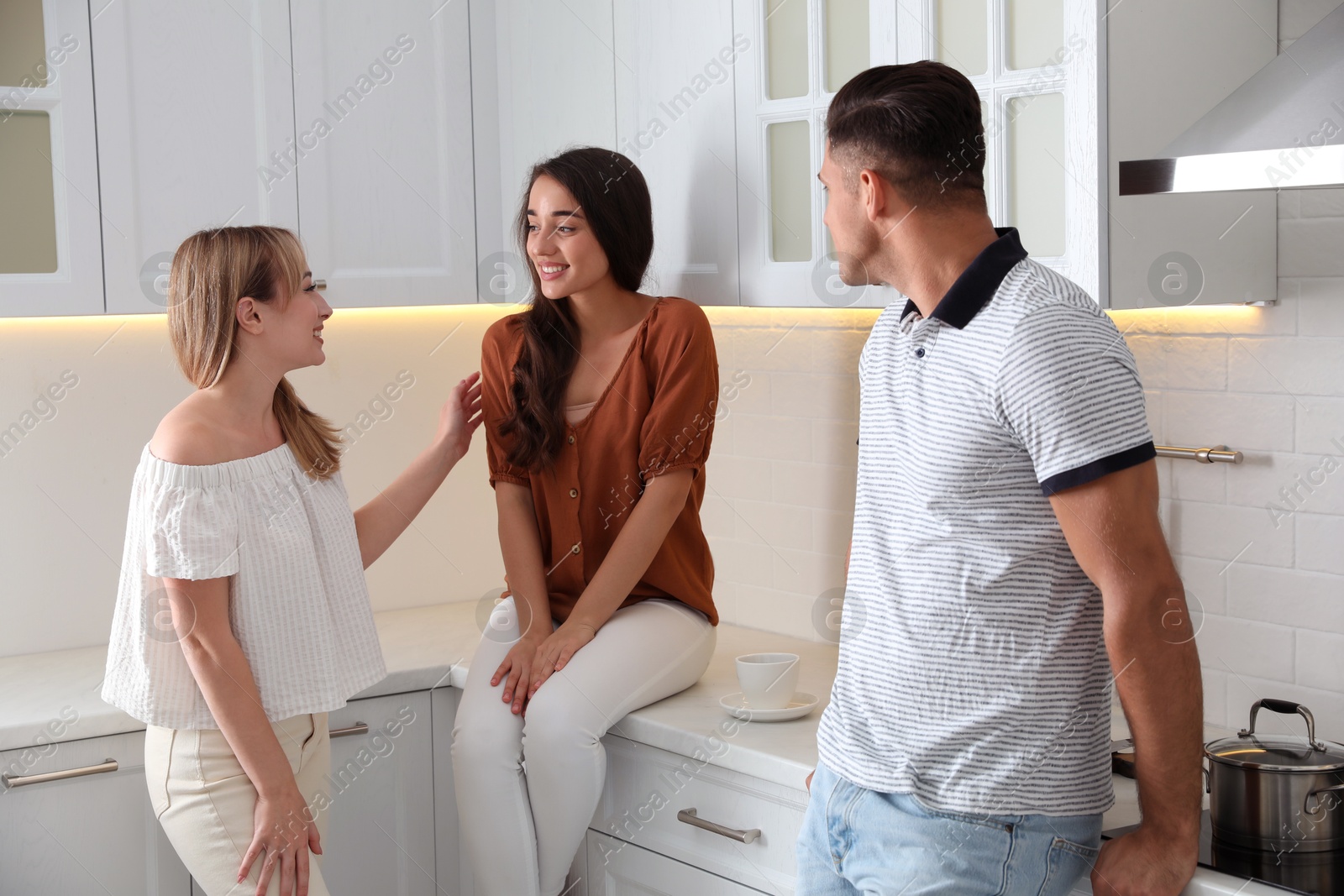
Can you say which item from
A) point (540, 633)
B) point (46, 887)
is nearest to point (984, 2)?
point (540, 633)

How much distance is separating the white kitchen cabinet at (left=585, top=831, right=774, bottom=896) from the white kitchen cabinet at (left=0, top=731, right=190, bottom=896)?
65 cm

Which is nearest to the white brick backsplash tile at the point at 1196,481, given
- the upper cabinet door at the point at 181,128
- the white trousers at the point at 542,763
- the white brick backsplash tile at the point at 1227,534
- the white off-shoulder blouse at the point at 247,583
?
the white brick backsplash tile at the point at 1227,534

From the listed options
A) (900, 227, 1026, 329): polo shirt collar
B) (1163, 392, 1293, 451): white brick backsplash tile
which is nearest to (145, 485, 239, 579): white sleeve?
(900, 227, 1026, 329): polo shirt collar

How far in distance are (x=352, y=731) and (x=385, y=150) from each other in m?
1.08

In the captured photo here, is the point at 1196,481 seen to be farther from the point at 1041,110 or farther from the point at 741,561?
the point at 741,561

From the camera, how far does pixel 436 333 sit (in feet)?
8.86

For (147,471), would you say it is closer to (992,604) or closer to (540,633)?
(540,633)

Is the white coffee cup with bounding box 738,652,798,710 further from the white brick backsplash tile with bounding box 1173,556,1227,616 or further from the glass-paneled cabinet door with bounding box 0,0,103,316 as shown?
the glass-paneled cabinet door with bounding box 0,0,103,316

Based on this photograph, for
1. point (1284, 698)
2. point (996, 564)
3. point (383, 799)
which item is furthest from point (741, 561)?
point (996, 564)

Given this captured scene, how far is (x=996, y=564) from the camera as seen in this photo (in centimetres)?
111

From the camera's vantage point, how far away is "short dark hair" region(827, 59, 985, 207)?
116 cm

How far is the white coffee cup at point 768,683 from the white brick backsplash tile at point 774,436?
1.97 feet

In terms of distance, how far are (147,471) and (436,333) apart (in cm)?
123

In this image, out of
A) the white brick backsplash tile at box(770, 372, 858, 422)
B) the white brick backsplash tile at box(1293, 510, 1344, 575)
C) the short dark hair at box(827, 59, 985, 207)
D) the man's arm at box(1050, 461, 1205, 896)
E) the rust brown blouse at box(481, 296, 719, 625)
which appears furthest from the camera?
the white brick backsplash tile at box(770, 372, 858, 422)
